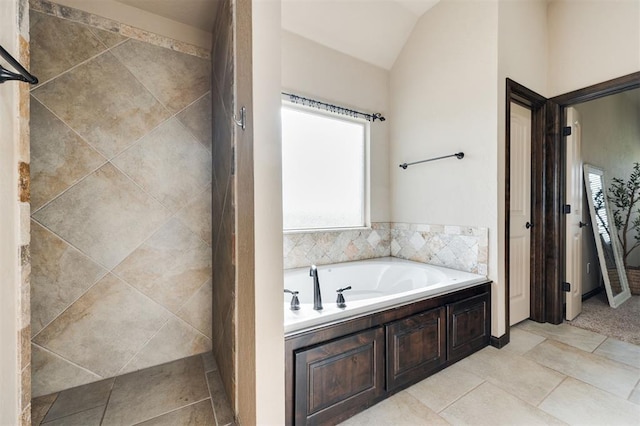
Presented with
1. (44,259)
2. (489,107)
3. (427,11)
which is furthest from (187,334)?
(427,11)

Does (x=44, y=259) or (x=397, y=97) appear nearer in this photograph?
(x=44, y=259)

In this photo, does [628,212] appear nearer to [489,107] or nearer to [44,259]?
[489,107]

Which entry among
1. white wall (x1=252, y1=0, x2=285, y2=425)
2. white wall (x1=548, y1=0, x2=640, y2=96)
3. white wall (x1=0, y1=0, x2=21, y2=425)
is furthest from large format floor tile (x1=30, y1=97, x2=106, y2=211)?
white wall (x1=548, y1=0, x2=640, y2=96)

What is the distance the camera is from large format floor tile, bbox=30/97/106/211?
160 centimetres

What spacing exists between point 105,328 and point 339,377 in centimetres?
155

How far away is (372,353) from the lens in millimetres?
1547

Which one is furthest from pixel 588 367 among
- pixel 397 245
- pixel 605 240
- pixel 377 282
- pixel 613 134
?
pixel 613 134

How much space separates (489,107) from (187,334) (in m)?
2.98

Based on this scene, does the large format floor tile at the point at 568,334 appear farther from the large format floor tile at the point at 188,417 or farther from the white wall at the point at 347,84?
the large format floor tile at the point at 188,417

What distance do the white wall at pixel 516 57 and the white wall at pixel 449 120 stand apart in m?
0.04

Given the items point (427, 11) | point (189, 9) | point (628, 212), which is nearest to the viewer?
point (189, 9)

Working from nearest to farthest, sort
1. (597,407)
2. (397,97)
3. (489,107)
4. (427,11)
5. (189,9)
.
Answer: (597,407) < (189,9) < (489,107) < (427,11) < (397,97)

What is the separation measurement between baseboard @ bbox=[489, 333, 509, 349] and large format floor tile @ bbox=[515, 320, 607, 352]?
0.48 metres

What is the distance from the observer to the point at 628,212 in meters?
Result: 3.63
